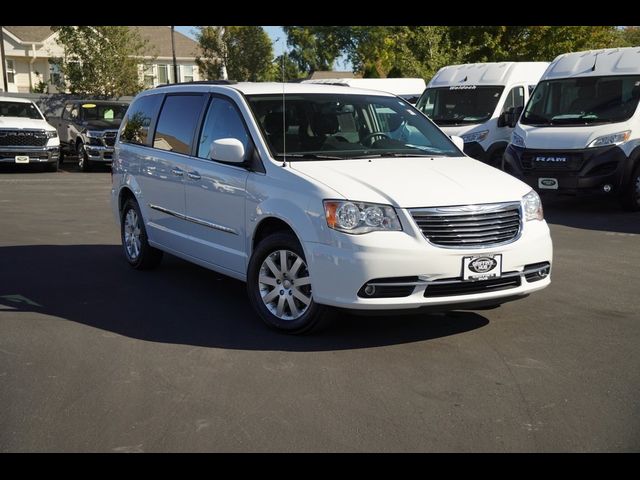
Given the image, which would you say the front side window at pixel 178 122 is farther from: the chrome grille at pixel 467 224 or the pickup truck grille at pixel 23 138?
the pickup truck grille at pixel 23 138

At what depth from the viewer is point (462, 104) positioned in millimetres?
17375

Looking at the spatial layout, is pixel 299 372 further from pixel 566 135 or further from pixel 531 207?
pixel 566 135

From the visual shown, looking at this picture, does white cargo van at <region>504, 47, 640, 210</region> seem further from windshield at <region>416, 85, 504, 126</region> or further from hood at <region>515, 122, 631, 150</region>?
windshield at <region>416, 85, 504, 126</region>

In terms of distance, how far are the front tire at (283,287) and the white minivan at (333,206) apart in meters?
0.01

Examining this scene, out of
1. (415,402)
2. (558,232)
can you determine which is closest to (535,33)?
(558,232)

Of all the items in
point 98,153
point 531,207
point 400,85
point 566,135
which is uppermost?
point 400,85

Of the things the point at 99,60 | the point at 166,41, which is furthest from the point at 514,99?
the point at 166,41

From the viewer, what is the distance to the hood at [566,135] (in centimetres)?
1302

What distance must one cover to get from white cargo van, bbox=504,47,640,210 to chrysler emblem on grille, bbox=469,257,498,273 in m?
7.75

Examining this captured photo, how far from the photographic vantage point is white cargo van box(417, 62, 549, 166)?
54.6 feet

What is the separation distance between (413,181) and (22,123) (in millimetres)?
18699

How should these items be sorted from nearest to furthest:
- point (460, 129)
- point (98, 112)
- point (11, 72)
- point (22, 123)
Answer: point (460, 129), point (22, 123), point (98, 112), point (11, 72)

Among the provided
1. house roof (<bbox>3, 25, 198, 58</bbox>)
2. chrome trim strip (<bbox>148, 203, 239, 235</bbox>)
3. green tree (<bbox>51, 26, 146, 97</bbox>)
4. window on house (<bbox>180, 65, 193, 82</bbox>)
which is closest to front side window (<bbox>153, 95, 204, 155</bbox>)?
chrome trim strip (<bbox>148, 203, 239, 235</bbox>)

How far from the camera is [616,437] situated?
4219mm
